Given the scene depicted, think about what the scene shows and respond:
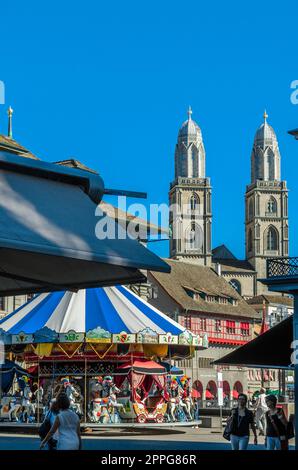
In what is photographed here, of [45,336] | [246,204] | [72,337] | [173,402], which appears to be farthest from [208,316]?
[246,204]

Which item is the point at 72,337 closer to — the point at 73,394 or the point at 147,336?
the point at 73,394

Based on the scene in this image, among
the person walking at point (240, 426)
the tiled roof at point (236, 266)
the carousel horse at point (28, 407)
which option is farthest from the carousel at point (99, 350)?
the tiled roof at point (236, 266)

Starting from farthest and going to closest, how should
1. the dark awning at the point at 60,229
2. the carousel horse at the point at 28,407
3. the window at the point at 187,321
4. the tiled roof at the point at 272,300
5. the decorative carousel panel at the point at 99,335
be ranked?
the tiled roof at the point at 272,300
the window at the point at 187,321
the carousel horse at the point at 28,407
the decorative carousel panel at the point at 99,335
the dark awning at the point at 60,229

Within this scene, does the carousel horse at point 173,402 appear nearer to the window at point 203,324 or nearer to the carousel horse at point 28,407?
the carousel horse at point 28,407

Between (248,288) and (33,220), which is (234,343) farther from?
(33,220)

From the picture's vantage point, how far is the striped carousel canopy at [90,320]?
37344 millimetres

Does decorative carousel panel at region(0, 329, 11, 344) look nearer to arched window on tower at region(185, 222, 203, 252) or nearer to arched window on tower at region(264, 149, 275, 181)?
arched window on tower at region(185, 222, 203, 252)

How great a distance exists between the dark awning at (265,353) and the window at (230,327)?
300 feet

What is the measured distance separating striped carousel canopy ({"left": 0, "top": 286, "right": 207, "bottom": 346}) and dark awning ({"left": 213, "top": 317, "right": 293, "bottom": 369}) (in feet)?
38.1

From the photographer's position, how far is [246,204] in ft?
639

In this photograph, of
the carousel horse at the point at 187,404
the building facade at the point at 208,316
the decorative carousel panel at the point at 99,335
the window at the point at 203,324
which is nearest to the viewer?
the decorative carousel panel at the point at 99,335

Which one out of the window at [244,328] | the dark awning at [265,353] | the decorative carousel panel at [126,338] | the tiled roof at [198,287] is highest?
the tiled roof at [198,287]

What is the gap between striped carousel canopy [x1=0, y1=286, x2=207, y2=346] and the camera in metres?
37.3

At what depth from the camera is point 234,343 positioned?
384 feet
